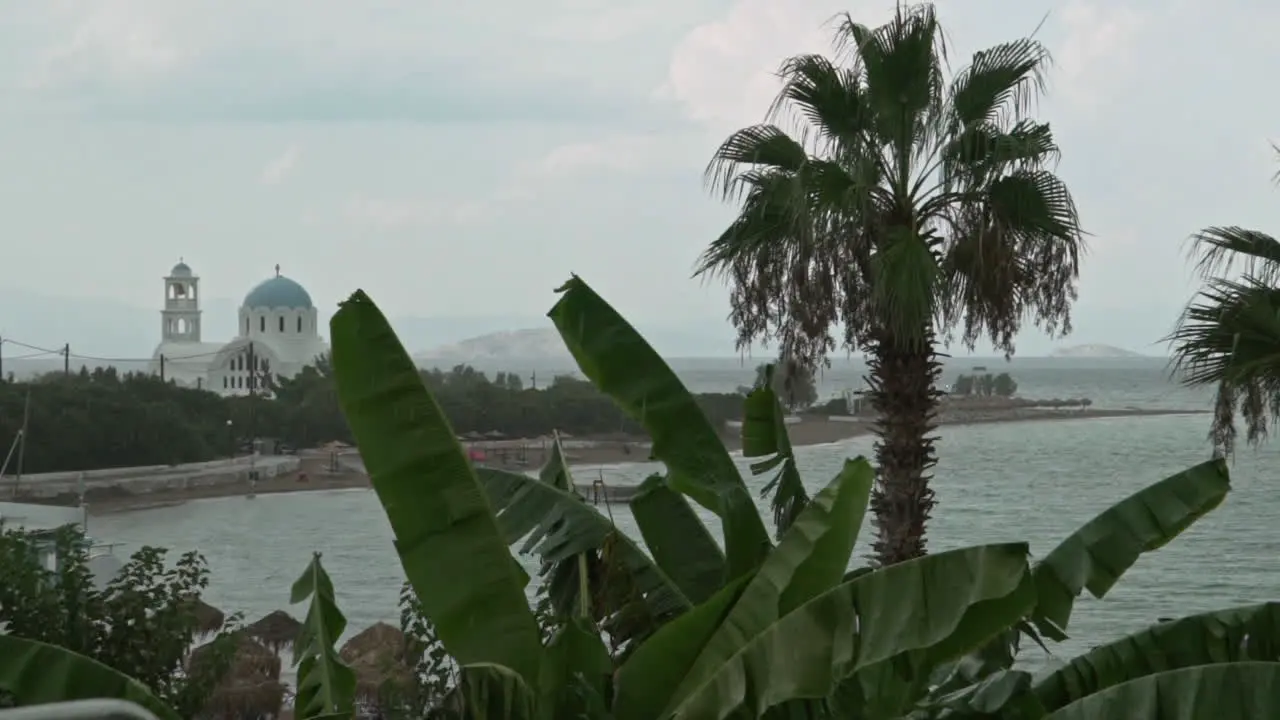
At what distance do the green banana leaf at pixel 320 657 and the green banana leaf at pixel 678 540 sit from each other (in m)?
1.04

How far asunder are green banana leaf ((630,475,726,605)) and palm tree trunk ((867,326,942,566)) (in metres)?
3.23

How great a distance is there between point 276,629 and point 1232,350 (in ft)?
29.4

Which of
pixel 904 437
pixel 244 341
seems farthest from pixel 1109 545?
pixel 244 341

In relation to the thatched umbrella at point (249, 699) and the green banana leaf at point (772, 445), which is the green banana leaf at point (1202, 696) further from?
the thatched umbrella at point (249, 699)

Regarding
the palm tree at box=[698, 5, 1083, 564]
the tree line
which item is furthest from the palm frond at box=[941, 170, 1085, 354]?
the tree line

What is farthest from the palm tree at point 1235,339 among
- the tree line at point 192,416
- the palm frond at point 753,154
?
the tree line at point 192,416

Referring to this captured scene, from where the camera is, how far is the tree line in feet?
53.6

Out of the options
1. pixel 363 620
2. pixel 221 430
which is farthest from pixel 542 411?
pixel 221 430

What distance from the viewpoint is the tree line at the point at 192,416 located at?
1633 cm

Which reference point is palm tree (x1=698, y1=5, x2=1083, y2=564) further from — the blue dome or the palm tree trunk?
the blue dome

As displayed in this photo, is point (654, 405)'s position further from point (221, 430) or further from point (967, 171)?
point (221, 430)

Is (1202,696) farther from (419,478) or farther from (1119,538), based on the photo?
(419,478)

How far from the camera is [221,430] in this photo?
20.7 m

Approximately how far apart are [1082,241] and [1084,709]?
4.82 m
